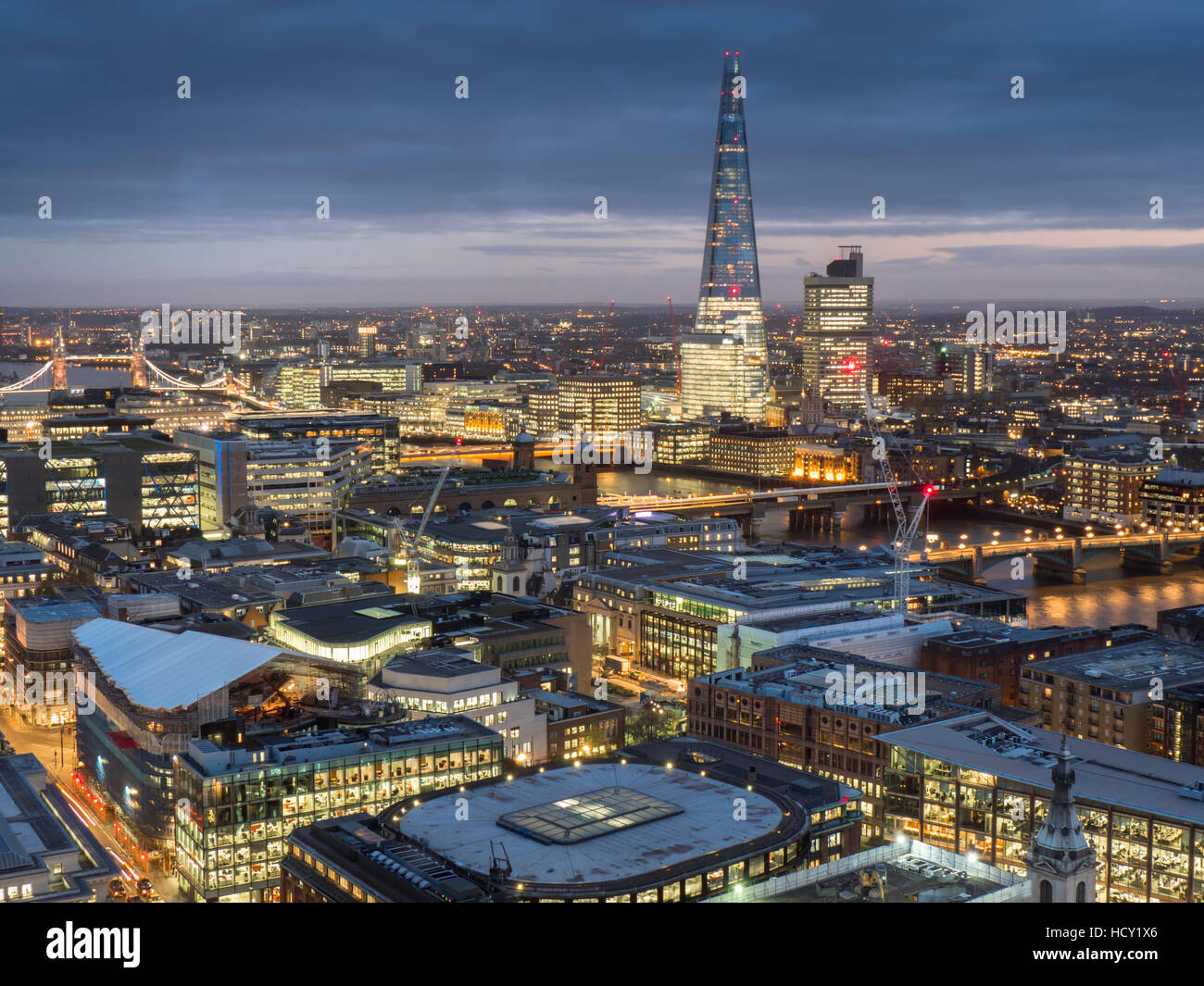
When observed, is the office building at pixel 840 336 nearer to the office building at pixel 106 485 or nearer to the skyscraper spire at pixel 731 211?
the skyscraper spire at pixel 731 211

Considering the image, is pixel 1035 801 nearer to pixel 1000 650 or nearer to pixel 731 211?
pixel 1000 650

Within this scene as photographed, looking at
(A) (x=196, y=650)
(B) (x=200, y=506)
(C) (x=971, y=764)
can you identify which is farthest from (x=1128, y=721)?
(B) (x=200, y=506)

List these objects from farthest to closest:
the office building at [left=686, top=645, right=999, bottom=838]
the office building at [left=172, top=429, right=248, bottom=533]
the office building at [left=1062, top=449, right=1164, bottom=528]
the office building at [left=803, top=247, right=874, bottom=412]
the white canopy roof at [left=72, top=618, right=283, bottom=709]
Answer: the office building at [left=803, top=247, right=874, bottom=412] < the office building at [left=1062, top=449, right=1164, bottom=528] < the office building at [left=172, top=429, right=248, bottom=533] < the office building at [left=686, top=645, right=999, bottom=838] < the white canopy roof at [left=72, top=618, right=283, bottom=709]

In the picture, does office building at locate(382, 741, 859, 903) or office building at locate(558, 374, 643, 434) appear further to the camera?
office building at locate(558, 374, 643, 434)

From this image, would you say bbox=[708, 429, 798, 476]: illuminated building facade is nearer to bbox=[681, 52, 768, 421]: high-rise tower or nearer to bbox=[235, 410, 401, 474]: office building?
bbox=[681, 52, 768, 421]: high-rise tower

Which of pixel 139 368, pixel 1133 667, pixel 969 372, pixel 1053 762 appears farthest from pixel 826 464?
A: pixel 139 368

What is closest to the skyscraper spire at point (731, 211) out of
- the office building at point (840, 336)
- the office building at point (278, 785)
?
the office building at point (840, 336)

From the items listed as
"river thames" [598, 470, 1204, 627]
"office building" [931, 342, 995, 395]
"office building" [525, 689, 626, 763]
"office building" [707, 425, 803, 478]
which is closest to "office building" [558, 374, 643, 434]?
"office building" [707, 425, 803, 478]
